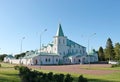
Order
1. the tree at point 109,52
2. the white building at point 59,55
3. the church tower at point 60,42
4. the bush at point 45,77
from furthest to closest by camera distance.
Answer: the tree at point 109,52
the church tower at point 60,42
the white building at point 59,55
the bush at point 45,77

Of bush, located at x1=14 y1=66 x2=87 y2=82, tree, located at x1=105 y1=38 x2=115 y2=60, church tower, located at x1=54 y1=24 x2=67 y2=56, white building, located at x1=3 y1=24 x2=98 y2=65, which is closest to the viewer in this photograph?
bush, located at x1=14 y1=66 x2=87 y2=82

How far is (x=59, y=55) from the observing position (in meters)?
106

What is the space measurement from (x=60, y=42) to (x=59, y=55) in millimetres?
6425

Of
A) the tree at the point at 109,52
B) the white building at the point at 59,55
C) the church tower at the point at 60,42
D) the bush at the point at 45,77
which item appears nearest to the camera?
the bush at the point at 45,77

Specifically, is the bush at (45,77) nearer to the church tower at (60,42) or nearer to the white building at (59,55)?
the white building at (59,55)

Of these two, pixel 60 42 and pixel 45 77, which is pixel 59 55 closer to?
pixel 60 42

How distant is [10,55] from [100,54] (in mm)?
50013

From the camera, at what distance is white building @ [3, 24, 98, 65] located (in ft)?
326

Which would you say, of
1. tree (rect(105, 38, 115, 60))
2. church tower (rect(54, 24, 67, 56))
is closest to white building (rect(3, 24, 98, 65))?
church tower (rect(54, 24, 67, 56))

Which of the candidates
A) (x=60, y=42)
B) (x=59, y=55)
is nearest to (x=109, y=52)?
(x=60, y=42)

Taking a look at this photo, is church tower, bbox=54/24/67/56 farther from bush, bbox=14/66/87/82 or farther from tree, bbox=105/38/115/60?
bush, bbox=14/66/87/82

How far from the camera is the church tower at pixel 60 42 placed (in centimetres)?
10819

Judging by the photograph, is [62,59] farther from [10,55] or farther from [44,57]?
[10,55]

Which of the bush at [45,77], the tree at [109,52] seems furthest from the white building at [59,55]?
the bush at [45,77]
